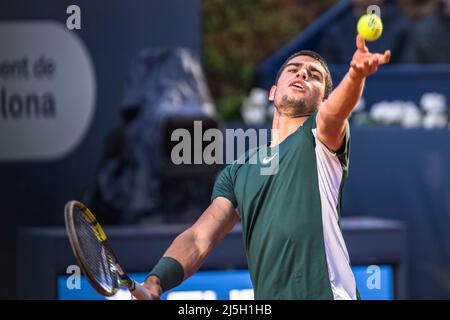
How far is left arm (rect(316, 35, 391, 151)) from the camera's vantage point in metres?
2.95

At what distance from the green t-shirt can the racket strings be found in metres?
0.41

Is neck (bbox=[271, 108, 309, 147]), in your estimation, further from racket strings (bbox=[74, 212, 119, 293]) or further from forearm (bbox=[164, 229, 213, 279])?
racket strings (bbox=[74, 212, 119, 293])

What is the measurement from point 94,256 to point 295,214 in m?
0.59

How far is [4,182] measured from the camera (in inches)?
247

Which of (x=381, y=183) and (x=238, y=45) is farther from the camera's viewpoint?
(x=238, y=45)

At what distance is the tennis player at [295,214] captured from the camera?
3.29m

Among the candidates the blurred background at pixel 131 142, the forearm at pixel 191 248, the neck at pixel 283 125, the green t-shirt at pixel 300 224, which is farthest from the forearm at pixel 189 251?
the blurred background at pixel 131 142

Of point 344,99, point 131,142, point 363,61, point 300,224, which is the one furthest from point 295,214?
point 131,142

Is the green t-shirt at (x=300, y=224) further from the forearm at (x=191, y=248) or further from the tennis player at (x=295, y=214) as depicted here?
the forearm at (x=191, y=248)

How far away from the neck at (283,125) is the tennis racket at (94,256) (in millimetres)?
602

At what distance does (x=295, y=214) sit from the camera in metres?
3.30

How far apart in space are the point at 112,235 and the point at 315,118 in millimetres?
2299

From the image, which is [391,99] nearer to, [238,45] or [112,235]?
[112,235]
